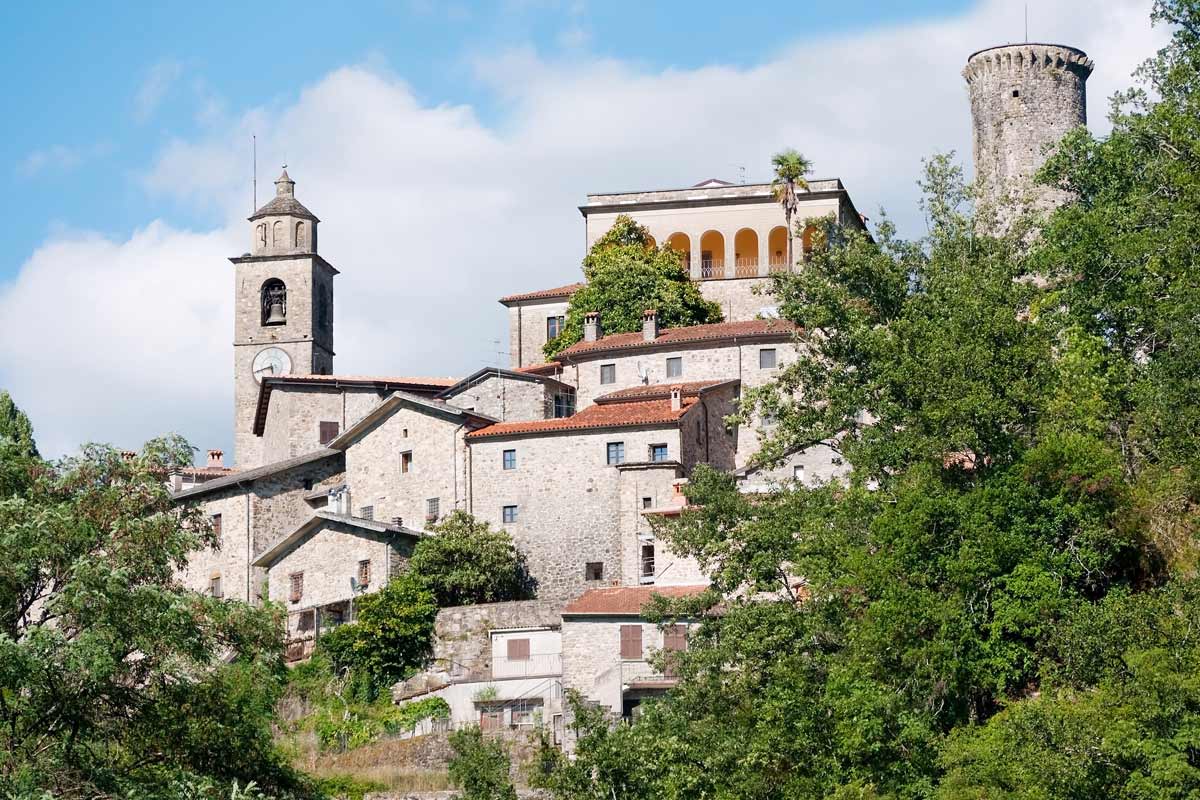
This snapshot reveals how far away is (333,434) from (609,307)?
1048cm

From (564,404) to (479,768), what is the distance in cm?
2284

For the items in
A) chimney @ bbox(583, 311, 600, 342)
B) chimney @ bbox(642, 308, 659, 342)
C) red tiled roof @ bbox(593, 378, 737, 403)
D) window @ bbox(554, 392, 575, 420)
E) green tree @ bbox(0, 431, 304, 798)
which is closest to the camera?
green tree @ bbox(0, 431, 304, 798)

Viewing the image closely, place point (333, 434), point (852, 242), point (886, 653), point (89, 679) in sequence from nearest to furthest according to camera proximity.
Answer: point (89, 679) → point (886, 653) → point (852, 242) → point (333, 434)

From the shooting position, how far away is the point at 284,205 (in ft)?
275

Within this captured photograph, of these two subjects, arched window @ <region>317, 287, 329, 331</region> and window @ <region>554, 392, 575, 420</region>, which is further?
arched window @ <region>317, 287, 329, 331</region>

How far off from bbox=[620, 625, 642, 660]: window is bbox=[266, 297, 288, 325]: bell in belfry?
34294mm

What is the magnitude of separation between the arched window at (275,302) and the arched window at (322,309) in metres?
1.34

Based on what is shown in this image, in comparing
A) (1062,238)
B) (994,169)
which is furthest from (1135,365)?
(994,169)

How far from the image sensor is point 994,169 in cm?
7925

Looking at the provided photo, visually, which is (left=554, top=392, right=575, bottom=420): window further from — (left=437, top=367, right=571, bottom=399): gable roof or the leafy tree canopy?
the leafy tree canopy

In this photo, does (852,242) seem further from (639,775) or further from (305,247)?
(305,247)

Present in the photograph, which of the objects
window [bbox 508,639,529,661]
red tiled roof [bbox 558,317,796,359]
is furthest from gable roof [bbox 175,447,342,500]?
window [bbox 508,639,529,661]

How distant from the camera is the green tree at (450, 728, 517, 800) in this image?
42.2m

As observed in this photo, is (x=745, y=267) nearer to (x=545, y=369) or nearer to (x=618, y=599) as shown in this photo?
(x=545, y=369)
